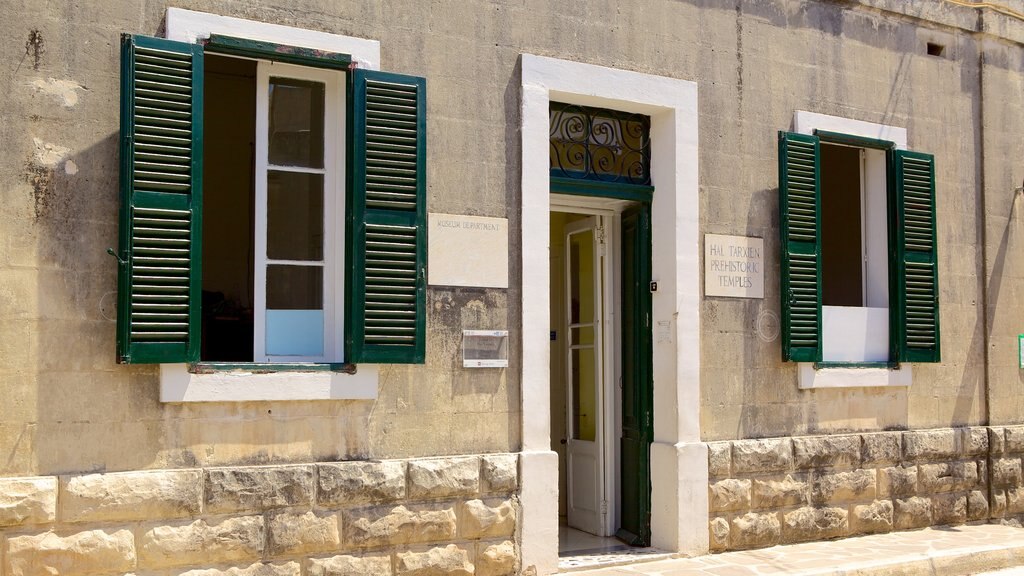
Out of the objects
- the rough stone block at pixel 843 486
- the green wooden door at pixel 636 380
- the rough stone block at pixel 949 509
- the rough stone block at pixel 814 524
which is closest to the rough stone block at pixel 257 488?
the green wooden door at pixel 636 380

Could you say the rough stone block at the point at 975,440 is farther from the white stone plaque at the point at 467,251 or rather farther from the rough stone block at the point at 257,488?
the rough stone block at the point at 257,488

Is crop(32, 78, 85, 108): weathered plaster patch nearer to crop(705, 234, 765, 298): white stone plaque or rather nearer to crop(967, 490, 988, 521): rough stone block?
crop(705, 234, 765, 298): white stone plaque

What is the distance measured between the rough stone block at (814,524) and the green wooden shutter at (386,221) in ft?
11.4

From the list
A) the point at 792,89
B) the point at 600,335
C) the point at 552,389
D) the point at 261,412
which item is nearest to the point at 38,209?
the point at 261,412

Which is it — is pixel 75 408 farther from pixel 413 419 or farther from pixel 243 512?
pixel 413 419

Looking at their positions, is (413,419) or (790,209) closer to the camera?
(413,419)

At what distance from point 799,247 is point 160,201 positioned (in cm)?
487

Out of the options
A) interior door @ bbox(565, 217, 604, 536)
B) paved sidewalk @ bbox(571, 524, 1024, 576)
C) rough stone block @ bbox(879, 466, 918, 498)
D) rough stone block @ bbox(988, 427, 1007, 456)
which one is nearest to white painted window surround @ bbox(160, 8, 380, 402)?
paved sidewalk @ bbox(571, 524, 1024, 576)

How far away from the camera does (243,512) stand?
6.11 meters

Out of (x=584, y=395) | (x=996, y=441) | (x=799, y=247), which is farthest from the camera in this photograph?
(x=996, y=441)

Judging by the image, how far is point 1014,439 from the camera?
9695 mm

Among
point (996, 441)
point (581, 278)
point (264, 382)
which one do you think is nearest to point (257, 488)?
point (264, 382)

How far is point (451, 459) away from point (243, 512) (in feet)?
4.41

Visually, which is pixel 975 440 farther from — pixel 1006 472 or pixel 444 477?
pixel 444 477
